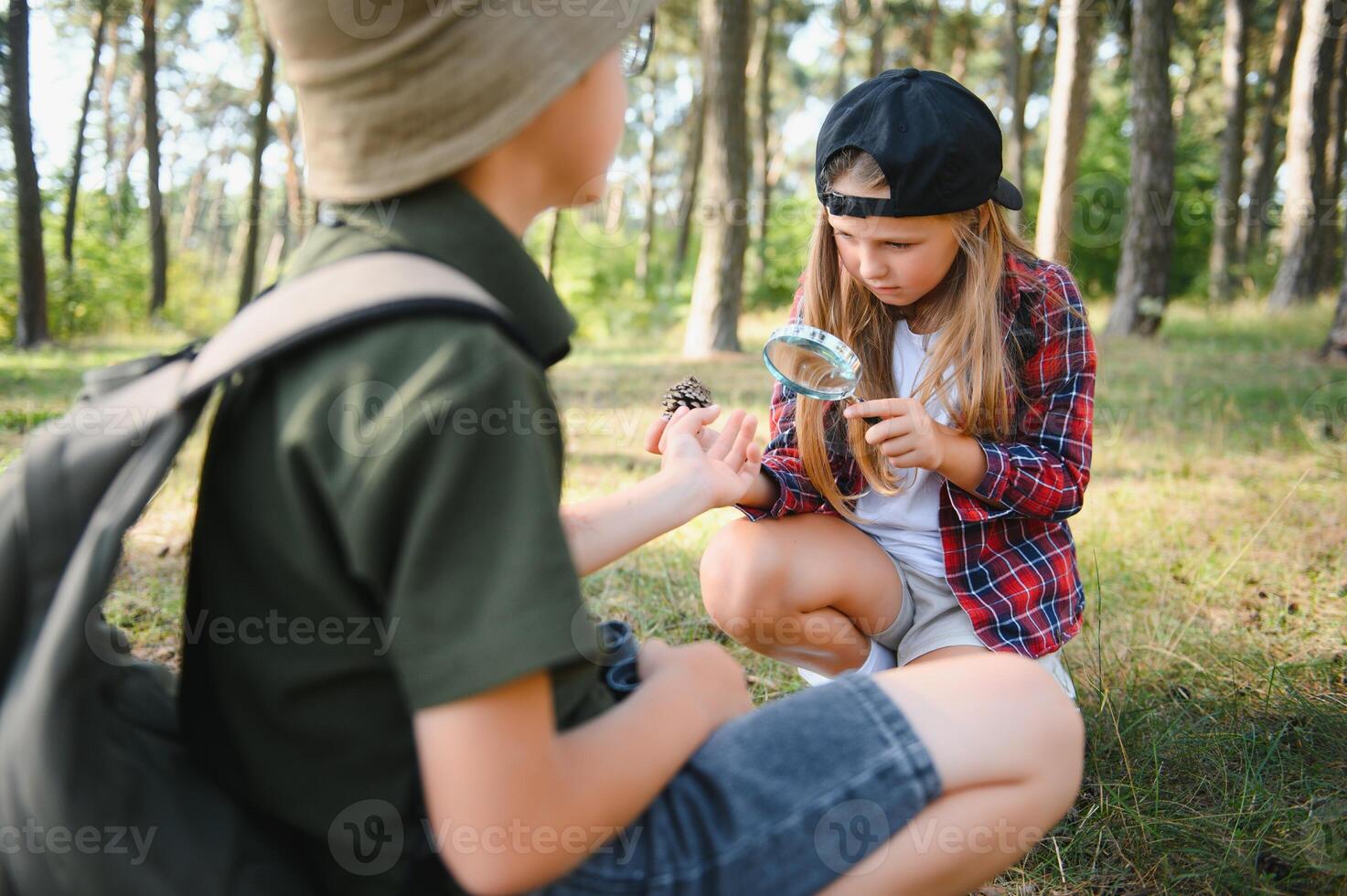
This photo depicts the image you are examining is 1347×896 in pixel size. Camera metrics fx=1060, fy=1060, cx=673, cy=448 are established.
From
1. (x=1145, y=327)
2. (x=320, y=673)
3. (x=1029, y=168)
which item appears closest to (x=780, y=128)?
(x=1029, y=168)

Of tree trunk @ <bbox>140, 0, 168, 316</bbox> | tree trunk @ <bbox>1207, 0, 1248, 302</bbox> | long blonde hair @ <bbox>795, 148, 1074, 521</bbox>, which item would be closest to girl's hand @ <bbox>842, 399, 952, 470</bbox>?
long blonde hair @ <bbox>795, 148, 1074, 521</bbox>

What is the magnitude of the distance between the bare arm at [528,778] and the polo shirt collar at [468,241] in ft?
1.22

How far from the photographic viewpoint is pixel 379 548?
36.5 inches

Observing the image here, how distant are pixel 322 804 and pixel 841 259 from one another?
5.61ft

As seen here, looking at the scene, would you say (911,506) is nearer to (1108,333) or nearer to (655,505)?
(655,505)

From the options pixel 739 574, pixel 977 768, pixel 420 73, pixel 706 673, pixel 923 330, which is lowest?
pixel 739 574

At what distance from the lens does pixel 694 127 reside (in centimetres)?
2534

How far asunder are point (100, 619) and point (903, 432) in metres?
1.43

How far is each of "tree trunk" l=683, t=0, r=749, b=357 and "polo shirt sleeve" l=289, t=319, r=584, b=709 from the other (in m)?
9.41

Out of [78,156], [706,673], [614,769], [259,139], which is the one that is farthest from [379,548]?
[78,156]

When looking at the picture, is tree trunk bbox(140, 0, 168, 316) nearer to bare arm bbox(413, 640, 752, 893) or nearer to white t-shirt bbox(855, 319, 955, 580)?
white t-shirt bbox(855, 319, 955, 580)

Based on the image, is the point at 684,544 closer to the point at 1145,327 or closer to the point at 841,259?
the point at 841,259

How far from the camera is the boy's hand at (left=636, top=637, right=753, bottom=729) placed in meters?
1.20

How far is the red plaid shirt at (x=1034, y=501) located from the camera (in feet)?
7.21
